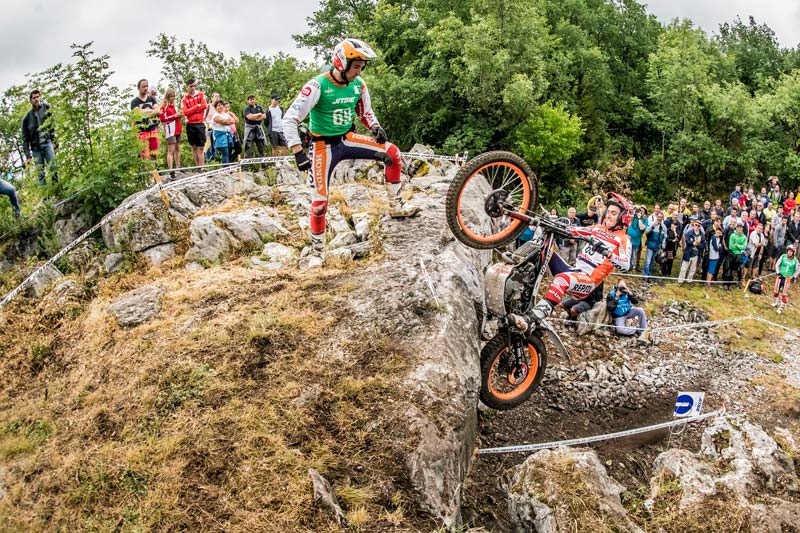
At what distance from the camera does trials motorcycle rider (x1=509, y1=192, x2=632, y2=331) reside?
745 cm

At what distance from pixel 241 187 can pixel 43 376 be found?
5.89 meters

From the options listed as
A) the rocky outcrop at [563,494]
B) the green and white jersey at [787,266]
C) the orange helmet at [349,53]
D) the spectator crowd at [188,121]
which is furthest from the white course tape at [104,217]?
the green and white jersey at [787,266]

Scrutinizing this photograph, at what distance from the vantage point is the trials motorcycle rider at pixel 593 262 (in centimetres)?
745

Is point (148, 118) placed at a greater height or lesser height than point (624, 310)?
greater

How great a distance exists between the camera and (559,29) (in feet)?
109

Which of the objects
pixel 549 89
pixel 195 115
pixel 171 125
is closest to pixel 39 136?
pixel 171 125

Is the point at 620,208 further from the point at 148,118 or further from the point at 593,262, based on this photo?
the point at 148,118

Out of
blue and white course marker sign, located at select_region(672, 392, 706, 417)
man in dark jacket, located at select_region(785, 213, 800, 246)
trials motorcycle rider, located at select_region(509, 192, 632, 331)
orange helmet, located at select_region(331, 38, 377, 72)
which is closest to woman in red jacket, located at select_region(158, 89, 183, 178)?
orange helmet, located at select_region(331, 38, 377, 72)

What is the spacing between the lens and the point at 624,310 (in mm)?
12258

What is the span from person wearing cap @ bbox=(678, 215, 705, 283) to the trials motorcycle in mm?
9163

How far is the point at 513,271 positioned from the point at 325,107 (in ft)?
11.1

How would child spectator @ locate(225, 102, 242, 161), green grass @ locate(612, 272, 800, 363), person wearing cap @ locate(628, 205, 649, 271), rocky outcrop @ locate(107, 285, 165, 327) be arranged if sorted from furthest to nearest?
person wearing cap @ locate(628, 205, 649, 271) < child spectator @ locate(225, 102, 242, 161) < green grass @ locate(612, 272, 800, 363) < rocky outcrop @ locate(107, 285, 165, 327)

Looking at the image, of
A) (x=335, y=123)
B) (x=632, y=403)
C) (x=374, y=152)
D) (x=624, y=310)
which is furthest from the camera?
(x=624, y=310)

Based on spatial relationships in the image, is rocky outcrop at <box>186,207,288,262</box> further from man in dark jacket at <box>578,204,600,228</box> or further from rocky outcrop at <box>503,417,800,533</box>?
man in dark jacket at <box>578,204,600,228</box>
